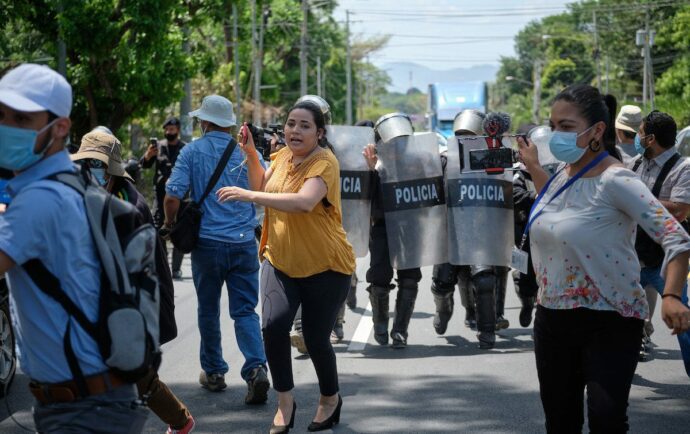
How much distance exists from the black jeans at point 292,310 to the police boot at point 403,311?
289cm

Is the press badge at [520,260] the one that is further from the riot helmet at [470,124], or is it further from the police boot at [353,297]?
the police boot at [353,297]

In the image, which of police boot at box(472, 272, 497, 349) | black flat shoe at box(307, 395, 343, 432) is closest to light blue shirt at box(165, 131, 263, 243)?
black flat shoe at box(307, 395, 343, 432)

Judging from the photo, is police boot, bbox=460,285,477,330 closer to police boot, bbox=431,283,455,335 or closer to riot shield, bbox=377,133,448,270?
police boot, bbox=431,283,455,335

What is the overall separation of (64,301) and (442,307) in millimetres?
6017

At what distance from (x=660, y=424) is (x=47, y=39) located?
13516mm

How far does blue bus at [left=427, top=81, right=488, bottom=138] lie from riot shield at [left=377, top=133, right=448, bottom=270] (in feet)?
107

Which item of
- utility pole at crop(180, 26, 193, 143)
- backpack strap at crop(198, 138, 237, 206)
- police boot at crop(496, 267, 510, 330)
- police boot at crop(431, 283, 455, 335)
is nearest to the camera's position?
backpack strap at crop(198, 138, 237, 206)

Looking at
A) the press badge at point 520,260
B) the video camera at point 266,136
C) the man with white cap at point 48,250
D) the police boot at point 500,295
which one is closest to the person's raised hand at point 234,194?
the press badge at point 520,260

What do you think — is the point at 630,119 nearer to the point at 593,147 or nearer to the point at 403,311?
the point at 403,311

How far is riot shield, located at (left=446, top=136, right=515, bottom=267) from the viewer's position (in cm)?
856

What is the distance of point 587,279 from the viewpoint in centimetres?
427

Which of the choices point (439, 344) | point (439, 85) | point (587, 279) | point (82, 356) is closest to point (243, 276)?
point (439, 344)

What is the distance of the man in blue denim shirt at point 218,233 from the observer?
678 cm

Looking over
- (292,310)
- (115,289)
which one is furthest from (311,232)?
(115,289)
